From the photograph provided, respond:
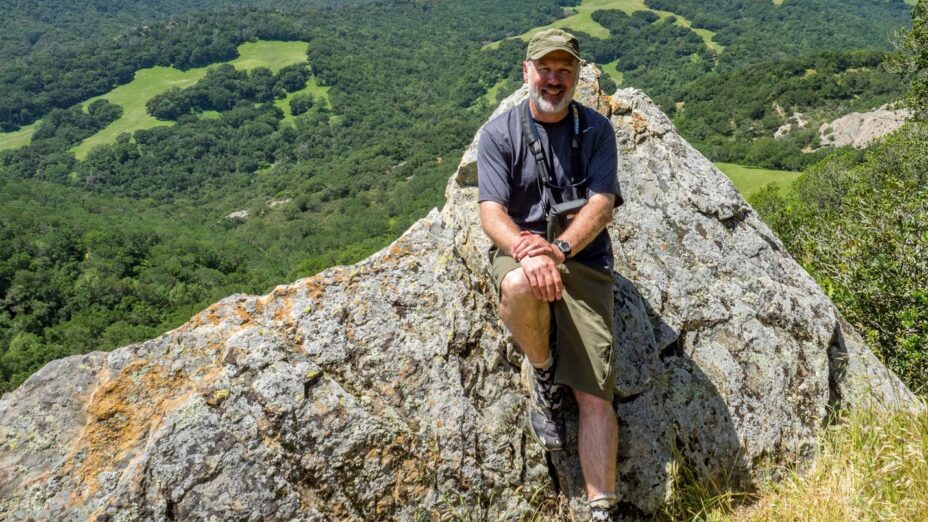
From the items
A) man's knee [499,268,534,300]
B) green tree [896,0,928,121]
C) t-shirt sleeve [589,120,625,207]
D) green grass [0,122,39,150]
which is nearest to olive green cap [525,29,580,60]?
t-shirt sleeve [589,120,625,207]

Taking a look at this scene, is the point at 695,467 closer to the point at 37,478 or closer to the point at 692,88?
the point at 37,478

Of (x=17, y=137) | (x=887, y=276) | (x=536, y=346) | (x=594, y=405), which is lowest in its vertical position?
(x=17, y=137)

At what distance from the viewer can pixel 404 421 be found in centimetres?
428

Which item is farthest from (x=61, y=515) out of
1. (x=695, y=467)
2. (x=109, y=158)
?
(x=109, y=158)

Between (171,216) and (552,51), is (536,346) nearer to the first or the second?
(552,51)

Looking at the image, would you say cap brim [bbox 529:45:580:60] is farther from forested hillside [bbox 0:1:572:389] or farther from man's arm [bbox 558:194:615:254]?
forested hillside [bbox 0:1:572:389]

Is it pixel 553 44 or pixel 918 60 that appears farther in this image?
pixel 918 60

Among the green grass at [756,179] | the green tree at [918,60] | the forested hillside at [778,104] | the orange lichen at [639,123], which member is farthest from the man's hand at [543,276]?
the forested hillside at [778,104]

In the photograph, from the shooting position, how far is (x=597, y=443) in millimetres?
4062

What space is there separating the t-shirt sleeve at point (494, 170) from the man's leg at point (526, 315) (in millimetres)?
708

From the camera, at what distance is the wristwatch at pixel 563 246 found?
4.02 metres

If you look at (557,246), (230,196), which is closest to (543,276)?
(557,246)

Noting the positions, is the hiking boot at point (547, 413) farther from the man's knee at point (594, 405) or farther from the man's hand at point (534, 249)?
the man's hand at point (534, 249)

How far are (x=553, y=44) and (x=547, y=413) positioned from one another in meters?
2.88
